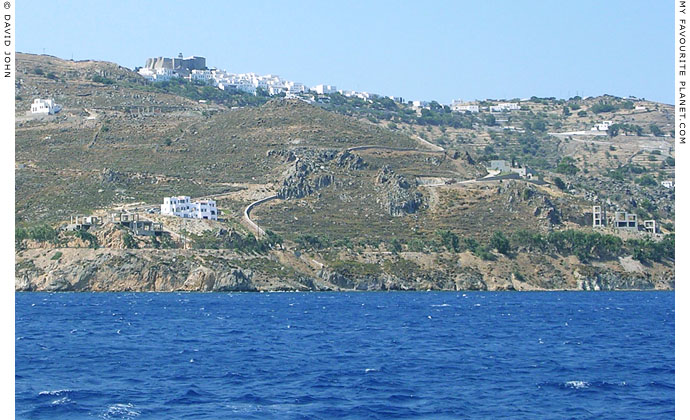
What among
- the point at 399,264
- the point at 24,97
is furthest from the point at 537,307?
the point at 24,97

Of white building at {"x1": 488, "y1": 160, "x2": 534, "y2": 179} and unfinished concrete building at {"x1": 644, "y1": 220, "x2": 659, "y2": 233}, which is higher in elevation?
white building at {"x1": 488, "y1": 160, "x2": 534, "y2": 179}

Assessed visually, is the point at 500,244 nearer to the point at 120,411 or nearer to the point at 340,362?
the point at 340,362

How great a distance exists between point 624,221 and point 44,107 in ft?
303

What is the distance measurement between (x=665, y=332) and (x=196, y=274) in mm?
54299

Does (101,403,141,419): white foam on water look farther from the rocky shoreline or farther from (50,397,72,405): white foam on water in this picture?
the rocky shoreline

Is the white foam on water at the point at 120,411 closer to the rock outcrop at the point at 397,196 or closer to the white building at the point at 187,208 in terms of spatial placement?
the white building at the point at 187,208

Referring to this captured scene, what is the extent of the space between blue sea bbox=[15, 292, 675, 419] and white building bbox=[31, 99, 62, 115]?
3790 inches

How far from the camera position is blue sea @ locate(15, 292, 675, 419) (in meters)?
39.6

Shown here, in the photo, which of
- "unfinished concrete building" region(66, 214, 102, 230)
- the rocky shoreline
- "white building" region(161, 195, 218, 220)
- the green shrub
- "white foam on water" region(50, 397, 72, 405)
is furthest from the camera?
"white building" region(161, 195, 218, 220)

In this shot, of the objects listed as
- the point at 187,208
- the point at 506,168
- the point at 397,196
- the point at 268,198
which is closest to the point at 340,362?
the point at 187,208

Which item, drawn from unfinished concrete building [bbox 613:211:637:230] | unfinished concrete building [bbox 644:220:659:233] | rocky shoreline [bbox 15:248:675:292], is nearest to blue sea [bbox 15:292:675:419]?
rocky shoreline [bbox 15:248:675:292]

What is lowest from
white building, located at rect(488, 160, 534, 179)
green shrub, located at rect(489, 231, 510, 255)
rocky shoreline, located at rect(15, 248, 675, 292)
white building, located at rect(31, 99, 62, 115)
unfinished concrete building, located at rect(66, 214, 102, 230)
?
rocky shoreline, located at rect(15, 248, 675, 292)

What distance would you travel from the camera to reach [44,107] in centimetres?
18325

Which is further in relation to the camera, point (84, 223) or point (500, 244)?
point (500, 244)
